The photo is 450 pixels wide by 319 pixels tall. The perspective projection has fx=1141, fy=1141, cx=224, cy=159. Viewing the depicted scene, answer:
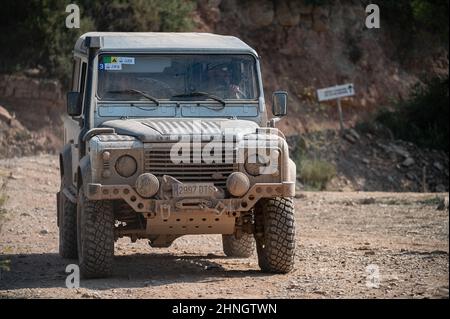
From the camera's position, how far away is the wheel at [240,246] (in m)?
12.5

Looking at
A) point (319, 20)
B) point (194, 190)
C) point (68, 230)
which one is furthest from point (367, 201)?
point (319, 20)

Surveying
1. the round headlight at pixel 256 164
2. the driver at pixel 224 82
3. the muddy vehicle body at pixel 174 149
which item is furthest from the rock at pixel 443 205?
the round headlight at pixel 256 164

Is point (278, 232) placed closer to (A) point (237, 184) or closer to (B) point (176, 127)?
(A) point (237, 184)

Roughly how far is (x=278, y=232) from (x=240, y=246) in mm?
2267

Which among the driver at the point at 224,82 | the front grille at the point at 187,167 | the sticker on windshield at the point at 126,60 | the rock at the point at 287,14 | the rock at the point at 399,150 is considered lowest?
the rock at the point at 399,150

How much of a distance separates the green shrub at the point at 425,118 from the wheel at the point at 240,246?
1725 centimetres

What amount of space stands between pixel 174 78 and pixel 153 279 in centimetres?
198

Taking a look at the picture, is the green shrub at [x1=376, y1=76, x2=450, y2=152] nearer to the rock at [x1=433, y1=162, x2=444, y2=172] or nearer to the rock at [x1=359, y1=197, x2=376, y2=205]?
the rock at [x1=433, y1=162, x2=444, y2=172]

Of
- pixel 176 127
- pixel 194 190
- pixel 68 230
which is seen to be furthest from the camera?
pixel 68 230

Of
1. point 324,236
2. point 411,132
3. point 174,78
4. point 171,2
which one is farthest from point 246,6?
point 174,78

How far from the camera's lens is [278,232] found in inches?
403

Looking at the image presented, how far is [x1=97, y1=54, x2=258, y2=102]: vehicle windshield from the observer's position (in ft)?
36.0

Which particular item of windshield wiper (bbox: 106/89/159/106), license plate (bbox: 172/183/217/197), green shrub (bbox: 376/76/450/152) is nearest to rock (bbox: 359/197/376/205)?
windshield wiper (bbox: 106/89/159/106)

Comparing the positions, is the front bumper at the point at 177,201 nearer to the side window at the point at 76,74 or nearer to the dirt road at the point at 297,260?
the dirt road at the point at 297,260
